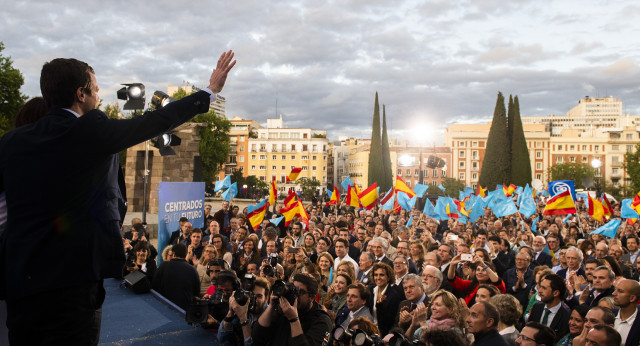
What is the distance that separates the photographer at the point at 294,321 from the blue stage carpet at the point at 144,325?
1.51 ft

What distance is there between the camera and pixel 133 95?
955 cm

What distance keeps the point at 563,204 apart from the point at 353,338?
1235cm

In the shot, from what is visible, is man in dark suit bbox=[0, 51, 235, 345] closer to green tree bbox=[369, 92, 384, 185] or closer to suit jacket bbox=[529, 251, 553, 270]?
suit jacket bbox=[529, 251, 553, 270]

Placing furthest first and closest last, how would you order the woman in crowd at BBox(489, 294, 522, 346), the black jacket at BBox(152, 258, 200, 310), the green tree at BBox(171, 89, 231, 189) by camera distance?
the green tree at BBox(171, 89, 231, 189) → the black jacket at BBox(152, 258, 200, 310) → the woman in crowd at BBox(489, 294, 522, 346)

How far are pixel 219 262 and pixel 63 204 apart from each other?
4.28m

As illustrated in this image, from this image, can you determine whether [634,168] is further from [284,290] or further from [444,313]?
[284,290]

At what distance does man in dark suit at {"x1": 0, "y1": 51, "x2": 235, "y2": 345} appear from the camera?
1785 millimetres

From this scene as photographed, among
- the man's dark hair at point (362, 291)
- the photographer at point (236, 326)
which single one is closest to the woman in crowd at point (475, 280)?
the man's dark hair at point (362, 291)

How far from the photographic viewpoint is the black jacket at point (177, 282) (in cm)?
584

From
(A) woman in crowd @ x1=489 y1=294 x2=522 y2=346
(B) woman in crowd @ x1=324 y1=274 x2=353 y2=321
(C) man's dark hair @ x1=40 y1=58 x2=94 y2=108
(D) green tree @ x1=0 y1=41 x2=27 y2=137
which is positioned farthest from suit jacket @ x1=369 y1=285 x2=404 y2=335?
(D) green tree @ x1=0 y1=41 x2=27 y2=137

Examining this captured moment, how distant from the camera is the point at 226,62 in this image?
227 centimetres

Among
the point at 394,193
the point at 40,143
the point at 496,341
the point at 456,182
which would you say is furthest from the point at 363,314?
the point at 456,182

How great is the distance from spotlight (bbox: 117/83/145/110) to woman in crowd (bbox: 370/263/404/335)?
5560 millimetres

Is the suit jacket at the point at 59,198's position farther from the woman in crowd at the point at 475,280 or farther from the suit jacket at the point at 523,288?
the suit jacket at the point at 523,288
